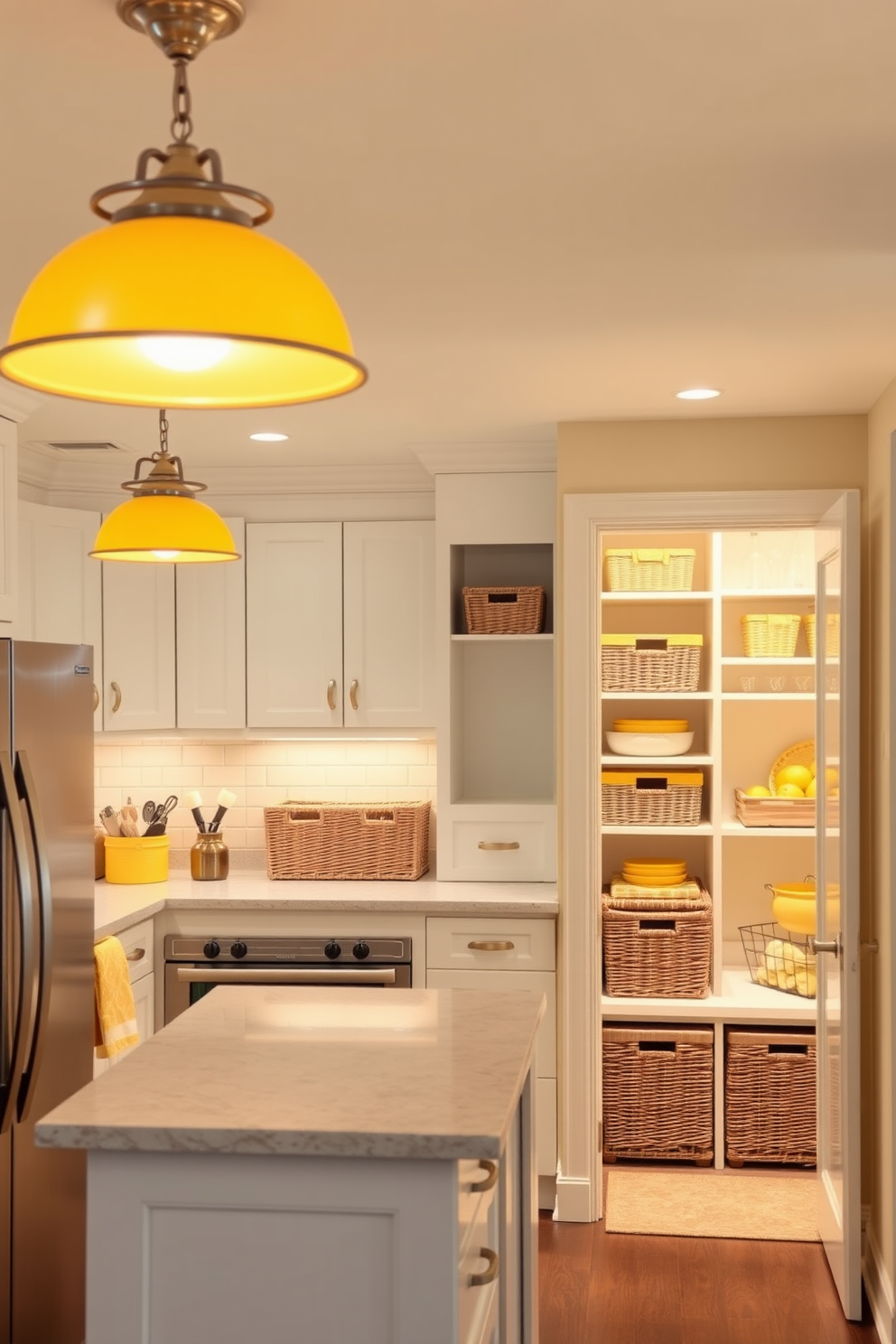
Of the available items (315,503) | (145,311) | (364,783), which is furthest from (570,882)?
(145,311)

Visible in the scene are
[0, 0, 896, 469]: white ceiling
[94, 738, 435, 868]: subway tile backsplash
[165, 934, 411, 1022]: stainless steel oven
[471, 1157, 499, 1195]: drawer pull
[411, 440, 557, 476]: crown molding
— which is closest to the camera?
[0, 0, 896, 469]: white ceiling

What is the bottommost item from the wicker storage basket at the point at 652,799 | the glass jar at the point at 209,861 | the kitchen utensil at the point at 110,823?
the glass jar at the point at 209,861

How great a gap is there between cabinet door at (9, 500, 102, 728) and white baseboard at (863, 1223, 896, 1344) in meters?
3.07

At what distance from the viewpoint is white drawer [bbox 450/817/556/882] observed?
15.3 feet

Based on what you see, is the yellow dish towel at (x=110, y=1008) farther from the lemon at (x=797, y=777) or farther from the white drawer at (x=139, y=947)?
the lemon at (x=797, y=777)

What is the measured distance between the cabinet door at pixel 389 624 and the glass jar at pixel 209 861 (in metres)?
0.69

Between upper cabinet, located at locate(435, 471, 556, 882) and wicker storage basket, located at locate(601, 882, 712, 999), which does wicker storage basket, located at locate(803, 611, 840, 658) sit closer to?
upper cabinet, located at locate(435, 471, 556, 882)

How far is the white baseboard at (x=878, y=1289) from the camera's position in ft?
11.1

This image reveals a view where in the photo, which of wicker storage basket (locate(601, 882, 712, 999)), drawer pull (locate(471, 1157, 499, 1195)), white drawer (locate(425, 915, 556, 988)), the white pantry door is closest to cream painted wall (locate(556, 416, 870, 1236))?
the white pantry door

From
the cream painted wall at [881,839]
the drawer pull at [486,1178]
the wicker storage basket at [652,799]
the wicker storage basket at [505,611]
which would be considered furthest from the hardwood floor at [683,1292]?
the wicker storage basket at [505,611]

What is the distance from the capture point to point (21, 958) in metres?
2.96

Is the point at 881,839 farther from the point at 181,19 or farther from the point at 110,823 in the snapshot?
the point at 181,19

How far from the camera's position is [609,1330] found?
3.54 metres

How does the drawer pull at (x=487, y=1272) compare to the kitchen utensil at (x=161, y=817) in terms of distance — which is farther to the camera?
the kitchen utensil at (x=161, y=817)
